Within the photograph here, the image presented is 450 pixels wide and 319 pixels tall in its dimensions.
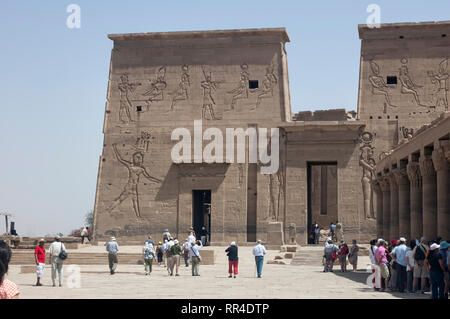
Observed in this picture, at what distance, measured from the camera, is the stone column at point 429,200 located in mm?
17641

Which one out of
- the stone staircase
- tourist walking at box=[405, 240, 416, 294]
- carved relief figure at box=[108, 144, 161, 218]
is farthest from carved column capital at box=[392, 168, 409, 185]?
carved relief figure at box=[108, 144, 161, 218]

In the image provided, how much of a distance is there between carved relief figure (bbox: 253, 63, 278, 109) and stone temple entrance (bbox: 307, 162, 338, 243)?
9.20 metres

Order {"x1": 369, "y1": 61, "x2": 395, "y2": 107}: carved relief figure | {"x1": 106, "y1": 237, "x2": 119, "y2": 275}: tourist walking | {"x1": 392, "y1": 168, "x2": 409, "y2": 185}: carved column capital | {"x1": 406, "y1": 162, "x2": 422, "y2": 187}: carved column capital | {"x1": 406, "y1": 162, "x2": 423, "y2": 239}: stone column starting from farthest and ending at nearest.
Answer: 1. {"x1": 369, "y1": 61, "x2": 395, "y2": 107}: carved relief figure
2. {"x1": 392, "y1": 168, "x2": 409, "y2": 185}: carved column capital
3. {"x1": 106, "y1": 237, "x2": 119, "y2": 275}: tourist walking
4. {"x1": 406, "y1": 162, "x2": 423, "y2": 239}: stone column
5. {"x1": 406, "y1": 162, "x2": 422, "y2": 187}: carved column capital

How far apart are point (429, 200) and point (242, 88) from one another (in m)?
15.6

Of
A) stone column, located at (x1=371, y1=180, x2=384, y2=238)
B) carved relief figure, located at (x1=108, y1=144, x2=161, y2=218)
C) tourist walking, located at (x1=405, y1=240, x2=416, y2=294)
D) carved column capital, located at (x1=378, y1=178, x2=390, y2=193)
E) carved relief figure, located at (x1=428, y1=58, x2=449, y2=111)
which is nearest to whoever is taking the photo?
tourist walking, located at (x1=405, y1=240, x2=416, y2=294)

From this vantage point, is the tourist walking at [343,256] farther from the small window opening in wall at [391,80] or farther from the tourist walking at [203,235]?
the small window opening in wall at [391,80]

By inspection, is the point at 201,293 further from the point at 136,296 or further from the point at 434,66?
the point at 434,66

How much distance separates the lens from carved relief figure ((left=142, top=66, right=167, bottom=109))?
33031mm

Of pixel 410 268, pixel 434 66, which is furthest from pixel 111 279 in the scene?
pixel 434 66

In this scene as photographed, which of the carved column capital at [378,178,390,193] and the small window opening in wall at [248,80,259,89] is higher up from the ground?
the small window opening in wall at [248,80,259,89]

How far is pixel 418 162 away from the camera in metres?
19.0

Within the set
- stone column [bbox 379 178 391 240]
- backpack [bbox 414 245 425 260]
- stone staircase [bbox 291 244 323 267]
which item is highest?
stone column [bbox 379 178 391 240]

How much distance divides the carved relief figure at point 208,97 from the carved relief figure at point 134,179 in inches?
134

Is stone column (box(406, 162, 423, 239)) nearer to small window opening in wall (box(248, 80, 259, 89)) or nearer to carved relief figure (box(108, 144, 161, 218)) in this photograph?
small window opening in wall (box(248, 80, 259, 89))
